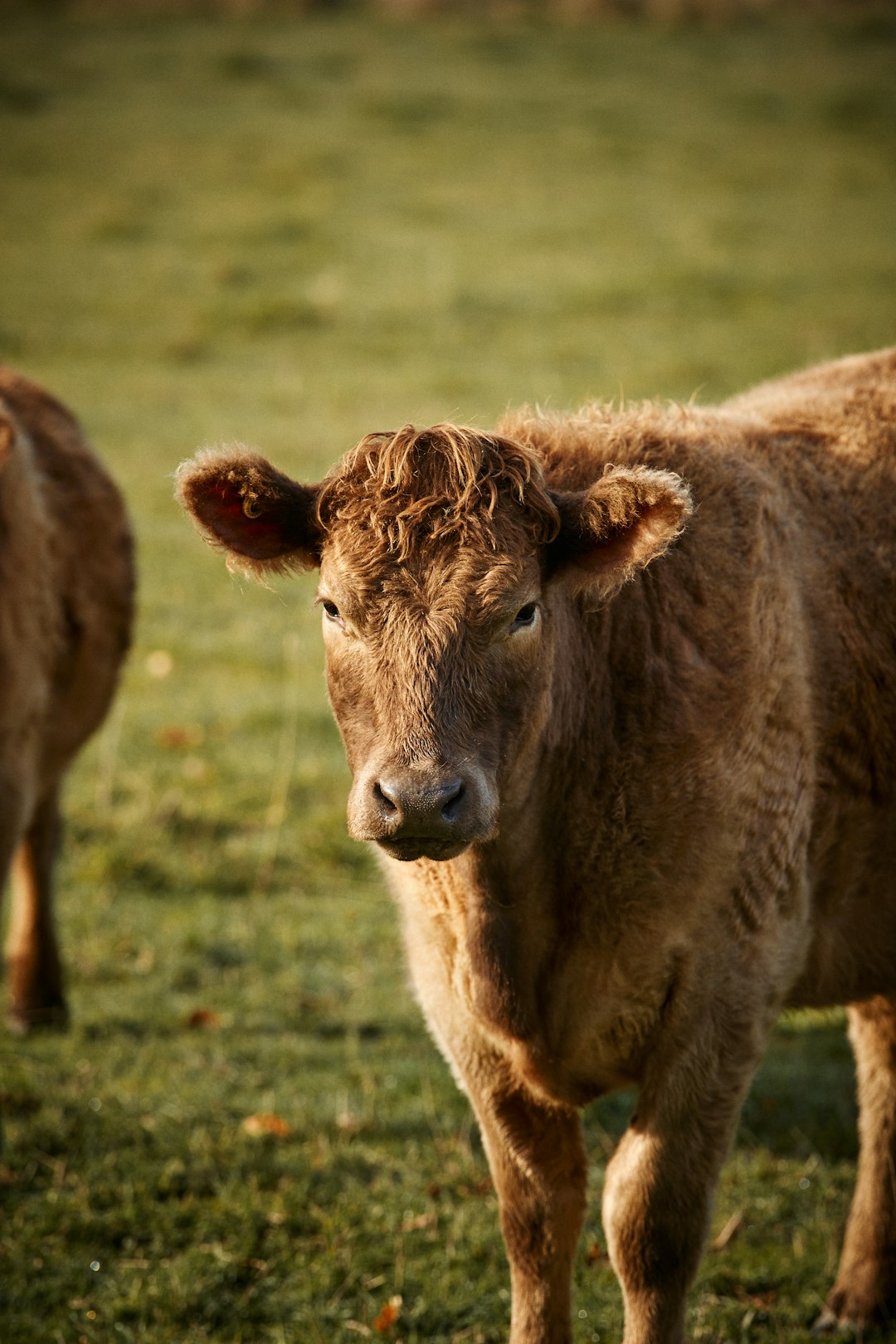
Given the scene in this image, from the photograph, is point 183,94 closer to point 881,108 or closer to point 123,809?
point 881,108

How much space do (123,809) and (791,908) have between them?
4.77 meters

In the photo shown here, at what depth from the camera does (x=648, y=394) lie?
13.6m

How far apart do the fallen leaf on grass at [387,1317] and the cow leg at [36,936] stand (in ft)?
7.63

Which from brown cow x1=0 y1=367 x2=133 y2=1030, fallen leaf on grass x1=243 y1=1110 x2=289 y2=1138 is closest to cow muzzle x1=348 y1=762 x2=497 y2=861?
fallen leaf on grass x1=243 y1=1110 x2=289 y2=1138

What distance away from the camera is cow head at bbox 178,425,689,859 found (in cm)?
306

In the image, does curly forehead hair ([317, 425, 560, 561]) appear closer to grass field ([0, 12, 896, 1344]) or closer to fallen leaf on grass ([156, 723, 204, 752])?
grass field ([0, 12, 896, 1344])

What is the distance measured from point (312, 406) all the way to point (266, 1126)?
Answer: 999 cm

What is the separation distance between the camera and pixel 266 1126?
17.3 feet

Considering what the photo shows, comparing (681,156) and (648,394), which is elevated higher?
(681,156)

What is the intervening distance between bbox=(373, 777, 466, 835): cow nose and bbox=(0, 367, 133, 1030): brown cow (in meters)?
2.88

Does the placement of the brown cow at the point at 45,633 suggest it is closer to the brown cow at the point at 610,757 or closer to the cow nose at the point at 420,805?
the brown cow at the point at 610,757

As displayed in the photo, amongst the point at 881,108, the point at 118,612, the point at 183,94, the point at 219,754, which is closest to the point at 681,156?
the point at 881,108

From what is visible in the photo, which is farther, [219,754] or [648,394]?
[648,394]

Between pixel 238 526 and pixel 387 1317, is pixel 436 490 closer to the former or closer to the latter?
pixel 238 526
